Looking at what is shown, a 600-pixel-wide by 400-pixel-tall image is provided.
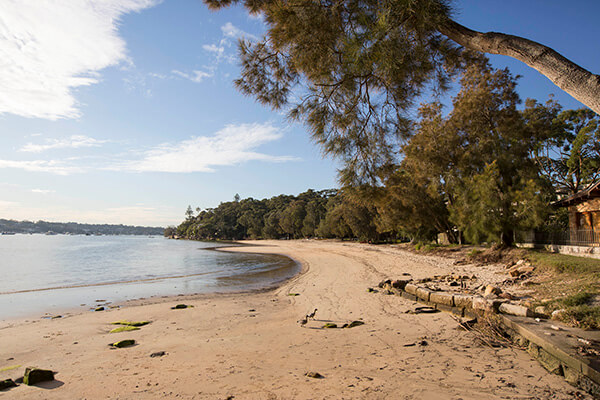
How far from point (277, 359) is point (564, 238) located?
56.1ft

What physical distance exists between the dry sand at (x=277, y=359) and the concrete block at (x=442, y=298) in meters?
0.63

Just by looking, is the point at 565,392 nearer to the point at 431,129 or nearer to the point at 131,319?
the point at 131,319

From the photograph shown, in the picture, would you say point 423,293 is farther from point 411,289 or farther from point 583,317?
point 583,317

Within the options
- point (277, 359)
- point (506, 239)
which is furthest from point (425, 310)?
point (506, 239)

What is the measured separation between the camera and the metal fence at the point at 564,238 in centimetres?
1419

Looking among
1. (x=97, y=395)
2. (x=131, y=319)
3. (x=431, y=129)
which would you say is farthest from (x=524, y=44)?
(x=431, y=129)

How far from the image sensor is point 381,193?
5625 mm

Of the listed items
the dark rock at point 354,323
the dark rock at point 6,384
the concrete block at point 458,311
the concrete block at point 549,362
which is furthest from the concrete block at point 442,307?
the dark rock at point 6,384

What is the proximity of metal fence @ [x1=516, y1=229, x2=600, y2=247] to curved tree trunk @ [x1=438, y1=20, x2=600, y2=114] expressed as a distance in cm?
1532

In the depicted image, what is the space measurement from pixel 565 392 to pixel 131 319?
9487 millimetres

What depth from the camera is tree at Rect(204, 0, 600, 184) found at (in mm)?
3344

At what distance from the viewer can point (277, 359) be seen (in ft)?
16.3

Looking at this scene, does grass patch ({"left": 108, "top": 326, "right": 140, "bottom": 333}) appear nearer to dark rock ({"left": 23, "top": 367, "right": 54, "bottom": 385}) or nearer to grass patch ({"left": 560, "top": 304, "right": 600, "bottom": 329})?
dark rock ({"left": 23, "top": 367, "right": 54, "bottom": 385})

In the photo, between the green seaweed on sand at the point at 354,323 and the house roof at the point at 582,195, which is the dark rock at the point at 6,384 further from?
the house roof at the point at 582,195
